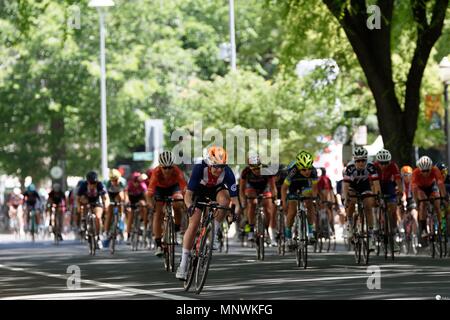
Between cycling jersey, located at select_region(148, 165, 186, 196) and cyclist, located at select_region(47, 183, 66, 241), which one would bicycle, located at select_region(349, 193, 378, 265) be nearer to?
cycling jersey, located at select_region(148, 165, 186, 196)

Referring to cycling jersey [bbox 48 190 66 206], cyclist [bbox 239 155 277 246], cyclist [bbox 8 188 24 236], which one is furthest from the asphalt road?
cyclist [bbox 8 188 24 236]

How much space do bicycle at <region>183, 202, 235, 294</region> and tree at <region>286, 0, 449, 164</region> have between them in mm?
12960

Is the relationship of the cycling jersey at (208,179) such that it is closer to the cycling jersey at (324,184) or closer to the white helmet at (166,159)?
the white helmet at (166,159)

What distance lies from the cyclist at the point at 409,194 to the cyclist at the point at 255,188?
8.32 feet

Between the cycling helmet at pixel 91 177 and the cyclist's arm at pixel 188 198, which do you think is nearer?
the cyclist's arm at pixel 188 198

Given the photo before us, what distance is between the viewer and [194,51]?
211 ft

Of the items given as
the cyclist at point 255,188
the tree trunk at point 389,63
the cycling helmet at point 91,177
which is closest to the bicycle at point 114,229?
the cycling helmet at point 91,177

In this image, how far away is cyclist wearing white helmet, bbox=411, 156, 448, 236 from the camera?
27500 millimetres

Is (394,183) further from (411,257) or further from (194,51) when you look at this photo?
(194,51)

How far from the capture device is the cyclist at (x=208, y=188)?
724 inches
